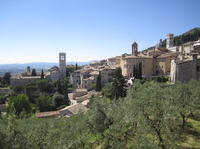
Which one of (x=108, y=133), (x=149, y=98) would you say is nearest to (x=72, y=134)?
(x=108, y=133)

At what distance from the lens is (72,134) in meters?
10.9

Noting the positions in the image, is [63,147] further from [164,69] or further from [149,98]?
[164,69]

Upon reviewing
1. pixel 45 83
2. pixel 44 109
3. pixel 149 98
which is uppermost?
pixel 149 98

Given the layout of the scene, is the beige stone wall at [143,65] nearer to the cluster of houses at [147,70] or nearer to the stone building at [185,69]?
the cluster of houses at [147,70]

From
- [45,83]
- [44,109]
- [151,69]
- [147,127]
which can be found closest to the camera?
[147,127]

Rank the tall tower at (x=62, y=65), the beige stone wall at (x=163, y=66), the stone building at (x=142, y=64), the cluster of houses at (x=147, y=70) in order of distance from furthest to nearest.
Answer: the tall tower at (x=62, y=65) < the stone building at (x=142, y=64) < the beige stone wall at (x=163, y=66) < the cluster of houses at (x=147, y=70)

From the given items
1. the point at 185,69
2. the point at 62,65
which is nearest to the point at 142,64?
the point at 185,69

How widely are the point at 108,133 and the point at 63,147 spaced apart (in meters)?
4.20

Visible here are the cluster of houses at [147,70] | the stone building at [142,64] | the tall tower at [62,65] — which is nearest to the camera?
the cluster of houses at [147,70]

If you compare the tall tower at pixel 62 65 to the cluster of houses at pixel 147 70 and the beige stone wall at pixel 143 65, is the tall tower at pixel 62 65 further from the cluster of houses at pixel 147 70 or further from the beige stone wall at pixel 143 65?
the beige stone wall at pixel 143 65

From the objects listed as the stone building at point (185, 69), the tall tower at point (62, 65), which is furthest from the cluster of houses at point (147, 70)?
the tall tower at point (62, 65)

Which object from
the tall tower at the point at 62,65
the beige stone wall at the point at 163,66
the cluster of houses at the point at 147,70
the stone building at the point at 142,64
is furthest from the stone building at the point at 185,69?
the tall tower at the point at 62,65

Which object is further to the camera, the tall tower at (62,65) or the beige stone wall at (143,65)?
the tall tower at (62,65)

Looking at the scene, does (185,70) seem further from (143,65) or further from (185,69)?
(143,65)
